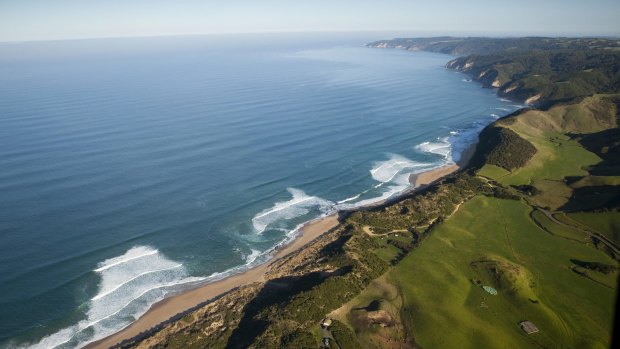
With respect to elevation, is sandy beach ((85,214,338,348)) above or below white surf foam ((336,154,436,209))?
above

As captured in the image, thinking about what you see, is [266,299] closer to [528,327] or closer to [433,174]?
[528,327]

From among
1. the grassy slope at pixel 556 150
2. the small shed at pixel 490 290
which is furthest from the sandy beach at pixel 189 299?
the grassy slope at pixel 556 150

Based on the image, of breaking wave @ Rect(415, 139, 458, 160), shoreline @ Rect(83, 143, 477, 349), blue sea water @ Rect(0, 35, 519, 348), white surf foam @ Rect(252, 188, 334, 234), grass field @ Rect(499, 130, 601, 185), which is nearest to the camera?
shoreline @ Rect(83, 143, 477, 349)

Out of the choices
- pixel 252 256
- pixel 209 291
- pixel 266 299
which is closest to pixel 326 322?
pixel 266 299

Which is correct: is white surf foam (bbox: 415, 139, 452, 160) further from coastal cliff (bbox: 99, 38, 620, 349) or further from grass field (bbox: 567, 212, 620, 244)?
grass field (bbox: 567, 212, 620, 244)

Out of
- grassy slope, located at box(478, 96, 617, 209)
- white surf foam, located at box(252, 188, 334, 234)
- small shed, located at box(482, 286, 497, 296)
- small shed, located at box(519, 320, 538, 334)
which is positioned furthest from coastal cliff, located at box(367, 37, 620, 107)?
small shed, located at box(519, 320, 538, 334)

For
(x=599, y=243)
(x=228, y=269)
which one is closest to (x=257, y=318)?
(x=228, y=269)
